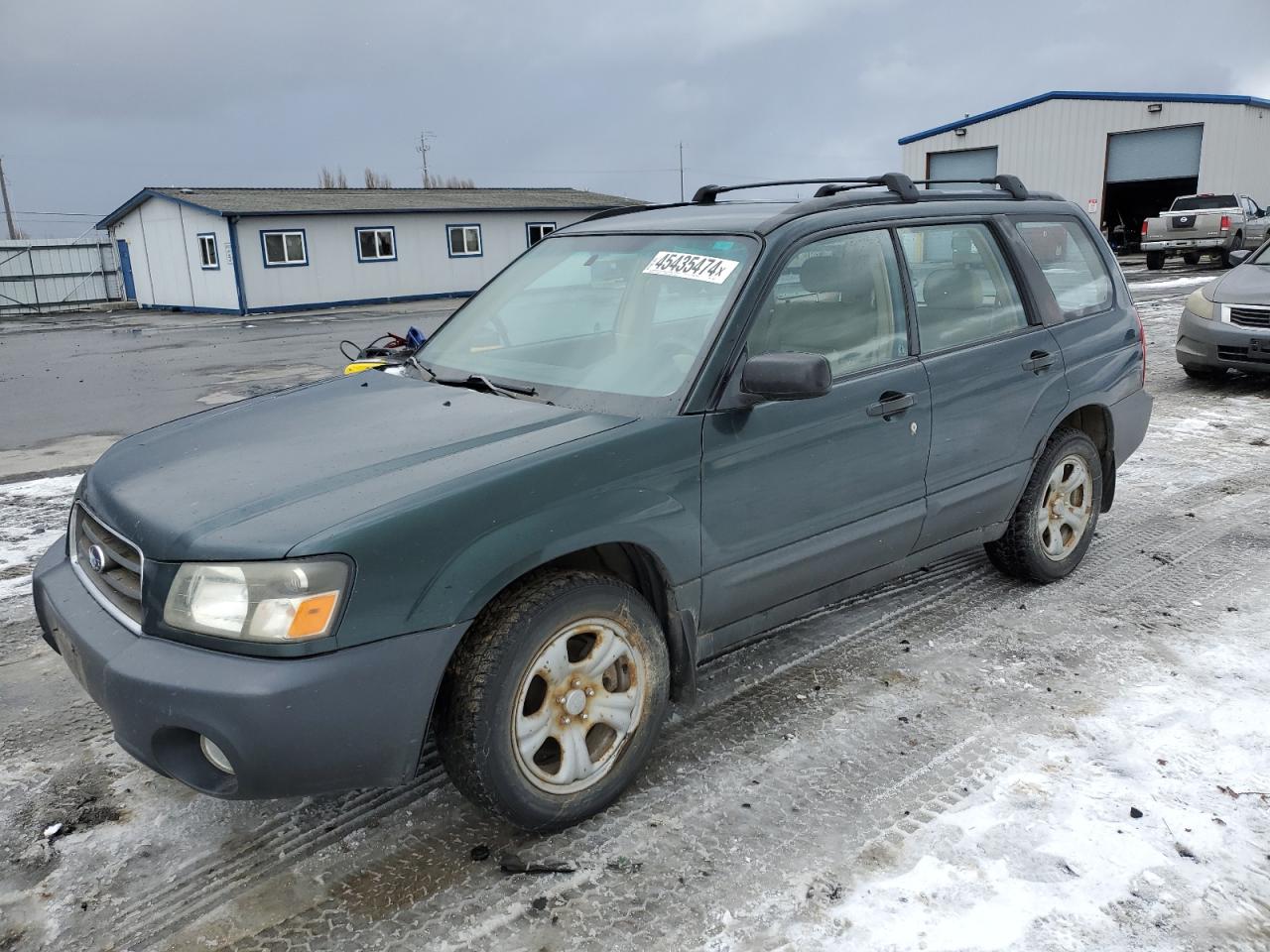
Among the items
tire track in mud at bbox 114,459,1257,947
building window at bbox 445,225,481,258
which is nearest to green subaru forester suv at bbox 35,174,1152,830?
tire track in mud at bbox 114,459,1257,947

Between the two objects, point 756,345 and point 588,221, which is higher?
point 588,221

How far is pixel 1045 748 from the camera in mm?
3168

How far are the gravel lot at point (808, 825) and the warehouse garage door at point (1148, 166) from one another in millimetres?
35121

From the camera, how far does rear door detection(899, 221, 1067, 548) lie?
3729 mm

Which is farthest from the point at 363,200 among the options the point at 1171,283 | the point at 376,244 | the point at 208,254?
the point at 1171,283

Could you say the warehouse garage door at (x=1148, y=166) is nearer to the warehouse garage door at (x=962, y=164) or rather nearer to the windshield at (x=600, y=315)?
the warehouse garage door at (x=962, y=164)

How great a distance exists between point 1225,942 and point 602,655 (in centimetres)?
168

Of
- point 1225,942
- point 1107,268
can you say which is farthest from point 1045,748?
point 1107,268

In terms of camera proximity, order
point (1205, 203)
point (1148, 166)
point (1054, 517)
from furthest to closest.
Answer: point (1148, 166) → point (1205, 203) → point (1054, 517)

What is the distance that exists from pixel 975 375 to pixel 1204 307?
6772 millimetres

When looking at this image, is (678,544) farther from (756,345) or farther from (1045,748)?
(1045,748)

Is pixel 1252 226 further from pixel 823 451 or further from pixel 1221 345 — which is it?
pixel 823 451

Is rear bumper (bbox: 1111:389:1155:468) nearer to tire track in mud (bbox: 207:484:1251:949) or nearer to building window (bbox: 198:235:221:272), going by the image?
tire track in mud (bbox: 207:484:1251:949)

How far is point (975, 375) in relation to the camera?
3.82 m
